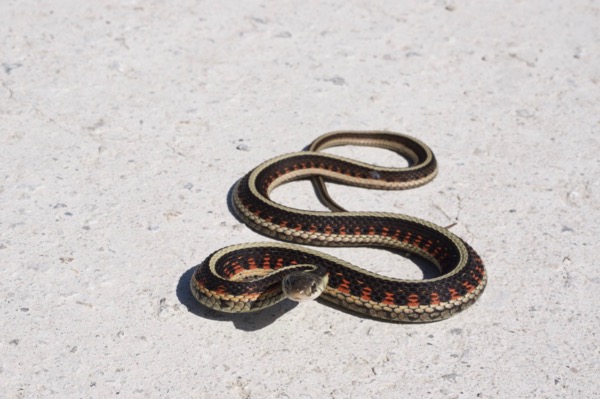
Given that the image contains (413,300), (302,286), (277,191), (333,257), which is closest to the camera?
(302,286)

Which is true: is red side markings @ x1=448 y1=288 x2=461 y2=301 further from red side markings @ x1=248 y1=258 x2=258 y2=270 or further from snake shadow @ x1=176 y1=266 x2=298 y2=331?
red side markings @ x1=248 y1=258 x2=258 y2=270

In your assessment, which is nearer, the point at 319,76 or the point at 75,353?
the point at 75,353

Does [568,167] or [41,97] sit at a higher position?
[568,167]

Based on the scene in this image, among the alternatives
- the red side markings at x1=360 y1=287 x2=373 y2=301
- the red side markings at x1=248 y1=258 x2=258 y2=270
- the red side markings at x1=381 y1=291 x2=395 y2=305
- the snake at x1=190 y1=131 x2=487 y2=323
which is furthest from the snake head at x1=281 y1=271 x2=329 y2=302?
the red side markings at x1=248 y1=258 x2=258 y2=270

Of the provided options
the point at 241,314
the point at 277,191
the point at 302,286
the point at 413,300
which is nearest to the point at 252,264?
the point at 241,314

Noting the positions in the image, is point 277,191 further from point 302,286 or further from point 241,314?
point 302,286

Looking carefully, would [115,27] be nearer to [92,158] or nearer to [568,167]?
[92,158]

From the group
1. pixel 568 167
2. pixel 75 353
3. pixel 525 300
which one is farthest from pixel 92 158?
pixel 568 167
